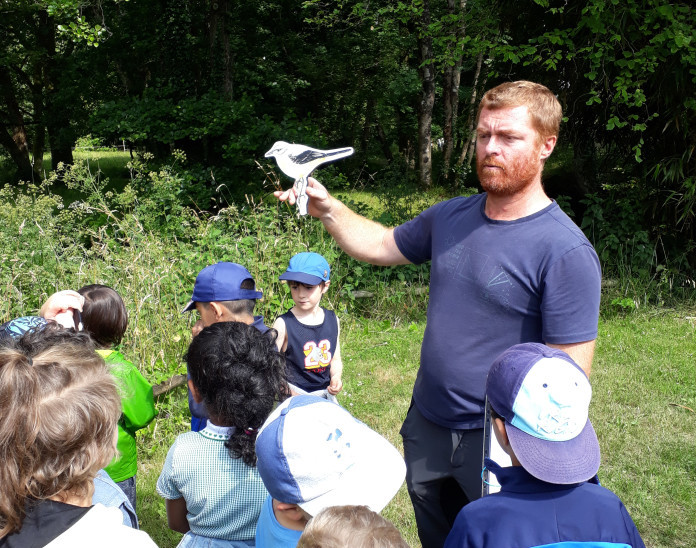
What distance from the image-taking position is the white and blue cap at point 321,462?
151 centimetres

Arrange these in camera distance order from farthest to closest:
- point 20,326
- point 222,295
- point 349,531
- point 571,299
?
point 222,295, point 20,326, point 571,299, point 349,531

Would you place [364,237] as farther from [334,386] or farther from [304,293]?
[334,386]

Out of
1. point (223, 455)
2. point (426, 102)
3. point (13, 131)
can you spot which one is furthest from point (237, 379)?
point (13, 131)

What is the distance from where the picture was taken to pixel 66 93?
1360cm

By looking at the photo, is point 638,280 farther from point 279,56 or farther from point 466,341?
point 279,56

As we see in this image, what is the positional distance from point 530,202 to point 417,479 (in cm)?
111

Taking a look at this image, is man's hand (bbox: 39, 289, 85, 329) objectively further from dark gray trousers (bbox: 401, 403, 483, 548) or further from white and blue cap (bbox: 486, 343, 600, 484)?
white and blue cap (bbox: 486, 343, 600, 484)

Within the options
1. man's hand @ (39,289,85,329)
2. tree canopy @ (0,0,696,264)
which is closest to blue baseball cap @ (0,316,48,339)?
man's hand @ (39,289,85,329)

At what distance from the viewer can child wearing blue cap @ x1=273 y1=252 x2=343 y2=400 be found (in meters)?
3.34

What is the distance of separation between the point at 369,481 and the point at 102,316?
1536 mm

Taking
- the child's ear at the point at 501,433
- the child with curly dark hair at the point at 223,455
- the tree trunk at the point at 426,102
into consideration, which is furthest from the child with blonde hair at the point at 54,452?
the tree trunk at the point at 426,102

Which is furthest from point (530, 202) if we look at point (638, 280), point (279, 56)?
point (279, 56)

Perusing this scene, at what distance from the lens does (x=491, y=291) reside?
2.06 metres

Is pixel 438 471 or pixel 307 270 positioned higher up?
pixel 307 270
